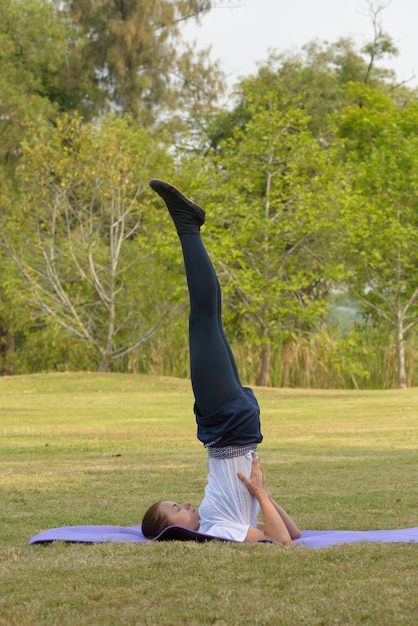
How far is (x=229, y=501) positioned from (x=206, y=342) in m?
0.96

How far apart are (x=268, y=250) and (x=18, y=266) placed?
21.3 ft

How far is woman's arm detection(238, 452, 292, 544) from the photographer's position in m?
5.50

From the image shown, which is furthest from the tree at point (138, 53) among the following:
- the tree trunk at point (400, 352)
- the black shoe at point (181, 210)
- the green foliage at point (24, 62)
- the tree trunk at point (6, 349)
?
the black shoe at point (181, 210)

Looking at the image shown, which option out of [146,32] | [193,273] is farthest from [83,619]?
[146,32]

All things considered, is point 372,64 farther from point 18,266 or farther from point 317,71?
point 18,266

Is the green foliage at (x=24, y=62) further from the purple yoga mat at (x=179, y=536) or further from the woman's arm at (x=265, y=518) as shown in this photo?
the woman's arm at (x=265, y=518)

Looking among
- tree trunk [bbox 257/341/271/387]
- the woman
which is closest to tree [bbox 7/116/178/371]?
tree trunk [bbox 257/341/271/387]

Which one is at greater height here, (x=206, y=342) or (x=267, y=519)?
(x=206, y=342)

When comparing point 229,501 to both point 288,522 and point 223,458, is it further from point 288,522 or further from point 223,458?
point 288,522

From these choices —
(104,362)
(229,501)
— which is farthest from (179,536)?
(104,362)

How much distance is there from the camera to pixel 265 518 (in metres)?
5.54

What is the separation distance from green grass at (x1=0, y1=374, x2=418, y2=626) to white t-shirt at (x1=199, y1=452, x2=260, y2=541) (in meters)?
0.33

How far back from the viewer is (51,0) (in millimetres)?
37188

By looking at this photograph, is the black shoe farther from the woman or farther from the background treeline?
the background treeline
